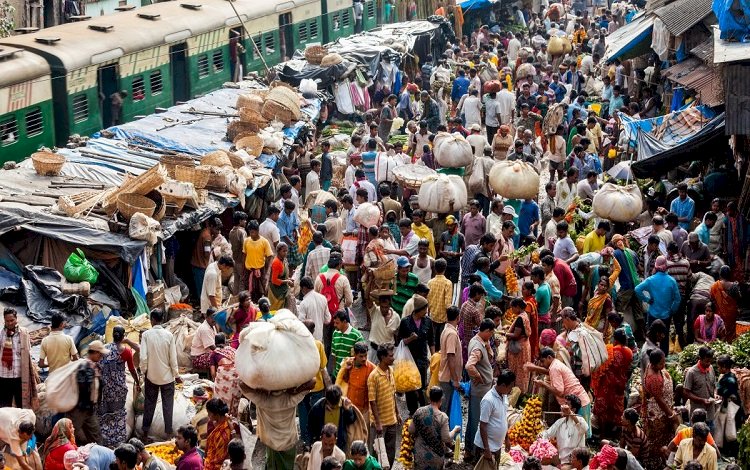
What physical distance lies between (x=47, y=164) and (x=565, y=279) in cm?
675

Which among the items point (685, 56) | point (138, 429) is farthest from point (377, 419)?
point (685, 56)

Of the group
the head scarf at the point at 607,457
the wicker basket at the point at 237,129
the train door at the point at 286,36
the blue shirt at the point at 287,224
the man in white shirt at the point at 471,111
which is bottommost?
the train door at the point at 286,36

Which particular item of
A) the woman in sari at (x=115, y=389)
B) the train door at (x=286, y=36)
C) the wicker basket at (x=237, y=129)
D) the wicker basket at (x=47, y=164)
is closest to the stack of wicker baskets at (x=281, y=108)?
the wicker basket at (x=237, y=129)

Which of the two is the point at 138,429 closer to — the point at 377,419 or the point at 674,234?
the point at 377,419

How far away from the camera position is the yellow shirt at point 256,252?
1462 cm

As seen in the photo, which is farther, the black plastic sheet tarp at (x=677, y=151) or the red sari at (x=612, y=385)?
the black plastic sheet tarp at (x=677, y=151)

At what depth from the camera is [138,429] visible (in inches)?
474

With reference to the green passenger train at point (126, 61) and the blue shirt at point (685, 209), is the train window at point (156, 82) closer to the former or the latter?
the green passenger train at point (126, 61)

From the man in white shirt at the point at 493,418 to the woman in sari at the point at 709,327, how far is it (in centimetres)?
322

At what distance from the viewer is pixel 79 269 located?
13.4 metres

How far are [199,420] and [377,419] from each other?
1.61 m

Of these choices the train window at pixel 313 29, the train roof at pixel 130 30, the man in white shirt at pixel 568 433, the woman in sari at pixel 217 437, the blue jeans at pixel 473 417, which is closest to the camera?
the woman in sari at pixel 217 437

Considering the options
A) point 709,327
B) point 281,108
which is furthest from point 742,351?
point 281,108

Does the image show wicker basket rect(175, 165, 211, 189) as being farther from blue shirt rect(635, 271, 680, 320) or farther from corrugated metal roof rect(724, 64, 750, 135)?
corrugated metal roof rect(724, 64, 750, 135)
